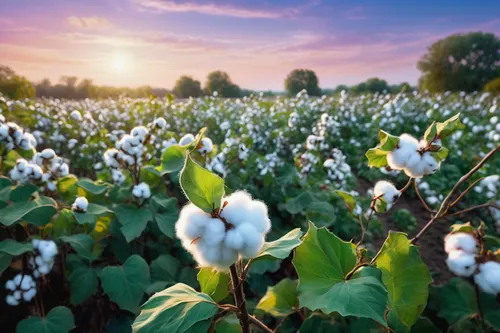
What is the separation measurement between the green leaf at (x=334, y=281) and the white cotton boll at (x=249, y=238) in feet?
0.66

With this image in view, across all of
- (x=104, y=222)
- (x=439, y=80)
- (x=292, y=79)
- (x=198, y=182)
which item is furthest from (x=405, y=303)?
(x=439, y=80)

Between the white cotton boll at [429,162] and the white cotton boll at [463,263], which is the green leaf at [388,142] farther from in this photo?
the white cotton boll at [463,263]

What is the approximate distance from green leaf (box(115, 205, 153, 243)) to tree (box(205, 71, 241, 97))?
2614cm

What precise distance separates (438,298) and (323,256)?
1.11m

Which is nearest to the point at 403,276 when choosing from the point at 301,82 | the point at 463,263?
the point at 463,263

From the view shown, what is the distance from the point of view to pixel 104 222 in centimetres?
213

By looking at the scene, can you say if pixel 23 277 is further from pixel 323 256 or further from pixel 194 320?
pixel 323 256

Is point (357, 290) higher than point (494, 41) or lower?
lower

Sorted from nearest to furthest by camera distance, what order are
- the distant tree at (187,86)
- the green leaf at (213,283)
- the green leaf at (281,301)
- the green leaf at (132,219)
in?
the green leaf at (213,283) < the green leaf at (281,301) < the green leaf at (132,219) < the distant tree at (187,86)

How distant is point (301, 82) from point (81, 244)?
20695 millimetres

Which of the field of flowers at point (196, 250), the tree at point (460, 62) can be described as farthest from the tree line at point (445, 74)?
the field of flowers at point (196, 250)

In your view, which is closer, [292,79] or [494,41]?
[292,79]

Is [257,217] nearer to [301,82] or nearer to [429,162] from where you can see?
[429,162]

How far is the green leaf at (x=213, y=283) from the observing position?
952 millimetres
